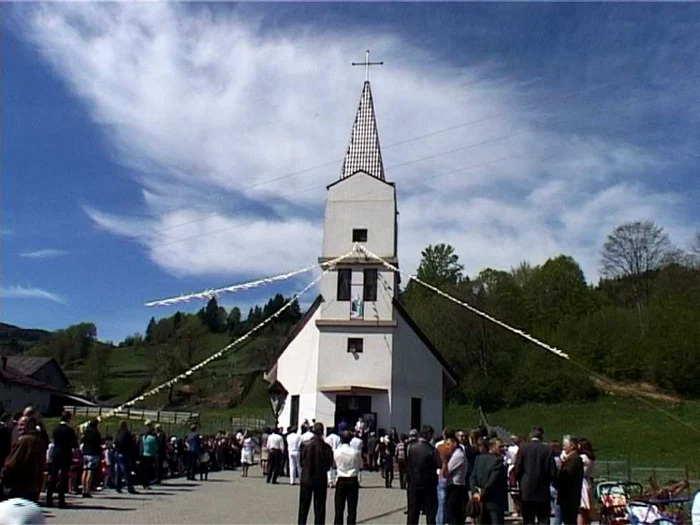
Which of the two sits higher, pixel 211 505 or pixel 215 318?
pixel 215 318

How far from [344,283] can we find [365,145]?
29.3 feet

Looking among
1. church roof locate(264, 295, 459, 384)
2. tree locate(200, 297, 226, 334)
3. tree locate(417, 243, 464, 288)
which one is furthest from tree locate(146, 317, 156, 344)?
church roof locate(264, 295, 459, 384)

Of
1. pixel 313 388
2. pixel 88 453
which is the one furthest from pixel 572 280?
pixel 88 453

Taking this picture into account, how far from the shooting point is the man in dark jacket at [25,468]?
10.6 metres

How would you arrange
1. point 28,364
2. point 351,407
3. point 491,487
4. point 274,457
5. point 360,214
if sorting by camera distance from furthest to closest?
1. point 28,364
2. point 360,214
3. point 351,407
4. point 274,457
5. point 491,487

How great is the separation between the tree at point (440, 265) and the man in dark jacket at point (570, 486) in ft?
238

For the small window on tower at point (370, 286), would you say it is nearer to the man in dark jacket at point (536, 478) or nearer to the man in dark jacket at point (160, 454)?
the man in dark jacket at point (160, 454)

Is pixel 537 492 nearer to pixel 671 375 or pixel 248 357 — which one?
pixel 671 375

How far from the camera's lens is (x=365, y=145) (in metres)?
42.1

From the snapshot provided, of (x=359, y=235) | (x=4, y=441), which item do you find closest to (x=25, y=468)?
(x=4, y=441)

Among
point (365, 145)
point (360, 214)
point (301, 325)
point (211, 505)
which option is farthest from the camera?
point (365, 145)

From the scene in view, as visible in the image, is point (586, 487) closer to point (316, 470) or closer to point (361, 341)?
point (316, 470)

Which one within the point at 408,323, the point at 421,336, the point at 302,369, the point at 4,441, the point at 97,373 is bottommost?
the point at 4,441

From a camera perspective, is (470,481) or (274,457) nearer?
(470,481)
